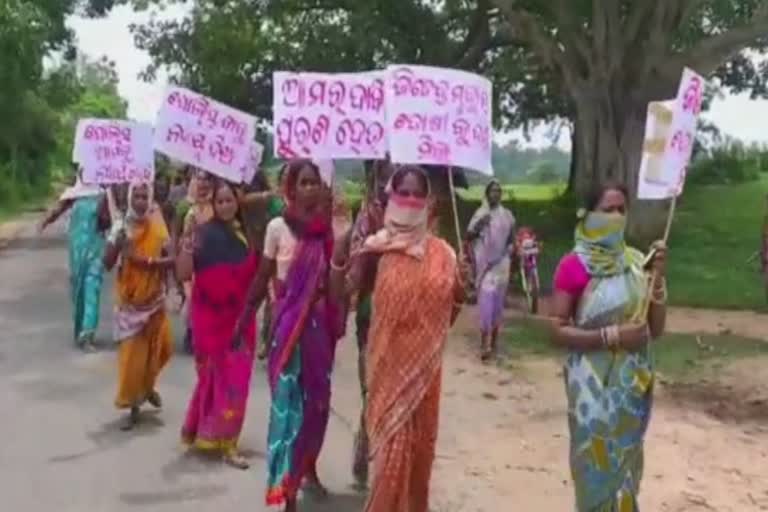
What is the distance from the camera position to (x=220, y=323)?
281 inches

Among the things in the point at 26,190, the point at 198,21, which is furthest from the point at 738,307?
the point at 26,190

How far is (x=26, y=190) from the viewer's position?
1847 inches

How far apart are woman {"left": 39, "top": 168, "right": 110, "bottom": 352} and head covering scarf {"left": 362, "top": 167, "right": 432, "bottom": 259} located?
6009mm

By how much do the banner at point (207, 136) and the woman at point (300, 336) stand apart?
202 cm

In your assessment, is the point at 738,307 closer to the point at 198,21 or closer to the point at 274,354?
the point at 274,354

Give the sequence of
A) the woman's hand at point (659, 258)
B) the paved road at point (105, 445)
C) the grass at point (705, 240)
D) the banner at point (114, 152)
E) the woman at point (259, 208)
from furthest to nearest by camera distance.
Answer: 1. the grass at point (705, 240)
2. the banner at point (114, 152)
3. the woman at point (259, 208)
4. the paved road at point (105, 445)
5. the woman's hand at point (659, 258)

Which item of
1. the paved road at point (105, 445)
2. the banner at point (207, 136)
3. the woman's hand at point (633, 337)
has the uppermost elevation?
the banner at point (207, 136)

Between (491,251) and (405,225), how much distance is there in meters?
5.81

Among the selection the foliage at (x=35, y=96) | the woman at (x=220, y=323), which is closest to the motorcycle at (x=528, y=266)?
the woman at (x=220, y=323)

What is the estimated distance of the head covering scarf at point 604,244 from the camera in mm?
4809

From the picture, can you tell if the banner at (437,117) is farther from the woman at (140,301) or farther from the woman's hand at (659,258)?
the woman at (140,301)

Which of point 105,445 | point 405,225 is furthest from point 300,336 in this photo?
point 105,445

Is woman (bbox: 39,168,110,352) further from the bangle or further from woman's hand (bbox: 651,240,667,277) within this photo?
woman's hand (bbox: 651,240,667,277)

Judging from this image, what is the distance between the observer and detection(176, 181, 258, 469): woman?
7.10 meters
